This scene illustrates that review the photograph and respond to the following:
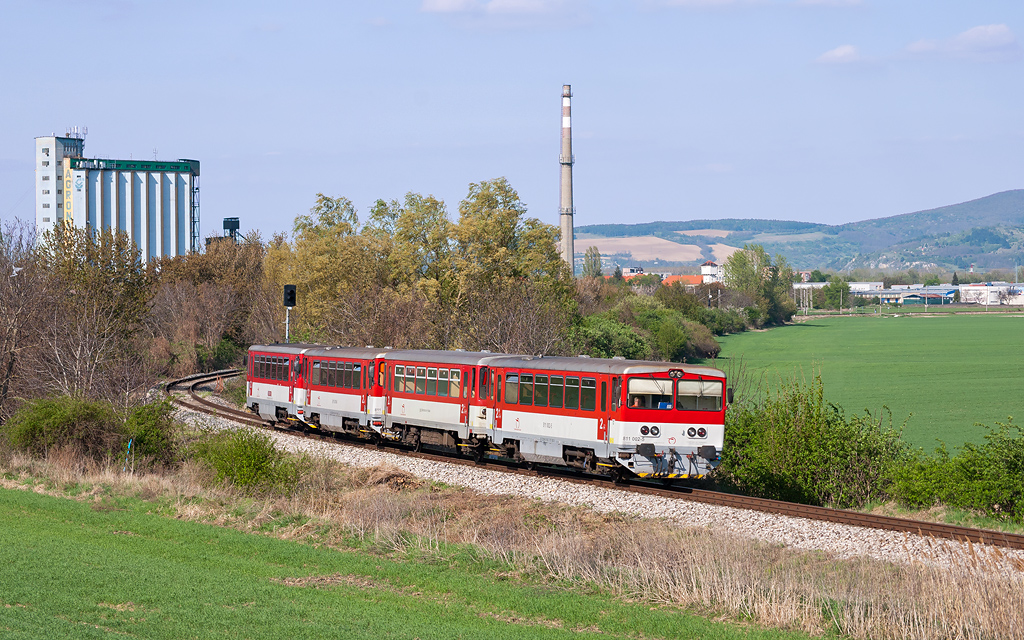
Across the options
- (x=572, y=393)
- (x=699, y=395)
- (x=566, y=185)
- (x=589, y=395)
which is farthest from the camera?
(x=566, y=185)

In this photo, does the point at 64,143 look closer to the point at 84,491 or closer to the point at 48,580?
the point at 84,491

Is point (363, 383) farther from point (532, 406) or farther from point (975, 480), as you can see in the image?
point (975, 480)

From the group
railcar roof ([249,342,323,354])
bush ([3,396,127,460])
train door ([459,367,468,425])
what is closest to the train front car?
train door ([459,367,468,425])

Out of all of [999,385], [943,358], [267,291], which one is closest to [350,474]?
[267,291]

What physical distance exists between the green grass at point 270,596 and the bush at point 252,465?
14.6 feet

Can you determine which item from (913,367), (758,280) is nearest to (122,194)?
(758,280)

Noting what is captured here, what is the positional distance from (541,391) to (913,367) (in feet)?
228

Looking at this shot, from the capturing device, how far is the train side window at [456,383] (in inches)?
1079

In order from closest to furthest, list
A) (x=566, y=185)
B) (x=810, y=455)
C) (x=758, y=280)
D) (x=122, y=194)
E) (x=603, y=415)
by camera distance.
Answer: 1. (x=603, y=415)
2. (x=810, y=455)
3. (x=566, y=185)
4. (x=122, y=194)
5. (x=758, y=280)

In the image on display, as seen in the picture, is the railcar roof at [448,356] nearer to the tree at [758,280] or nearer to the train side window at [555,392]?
the train side window at [555,392]

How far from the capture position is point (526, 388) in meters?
25.2

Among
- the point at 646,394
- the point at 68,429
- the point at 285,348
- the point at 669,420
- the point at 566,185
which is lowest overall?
the point at 68,429

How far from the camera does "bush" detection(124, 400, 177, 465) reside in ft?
85.3

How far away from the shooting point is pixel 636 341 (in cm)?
7600
